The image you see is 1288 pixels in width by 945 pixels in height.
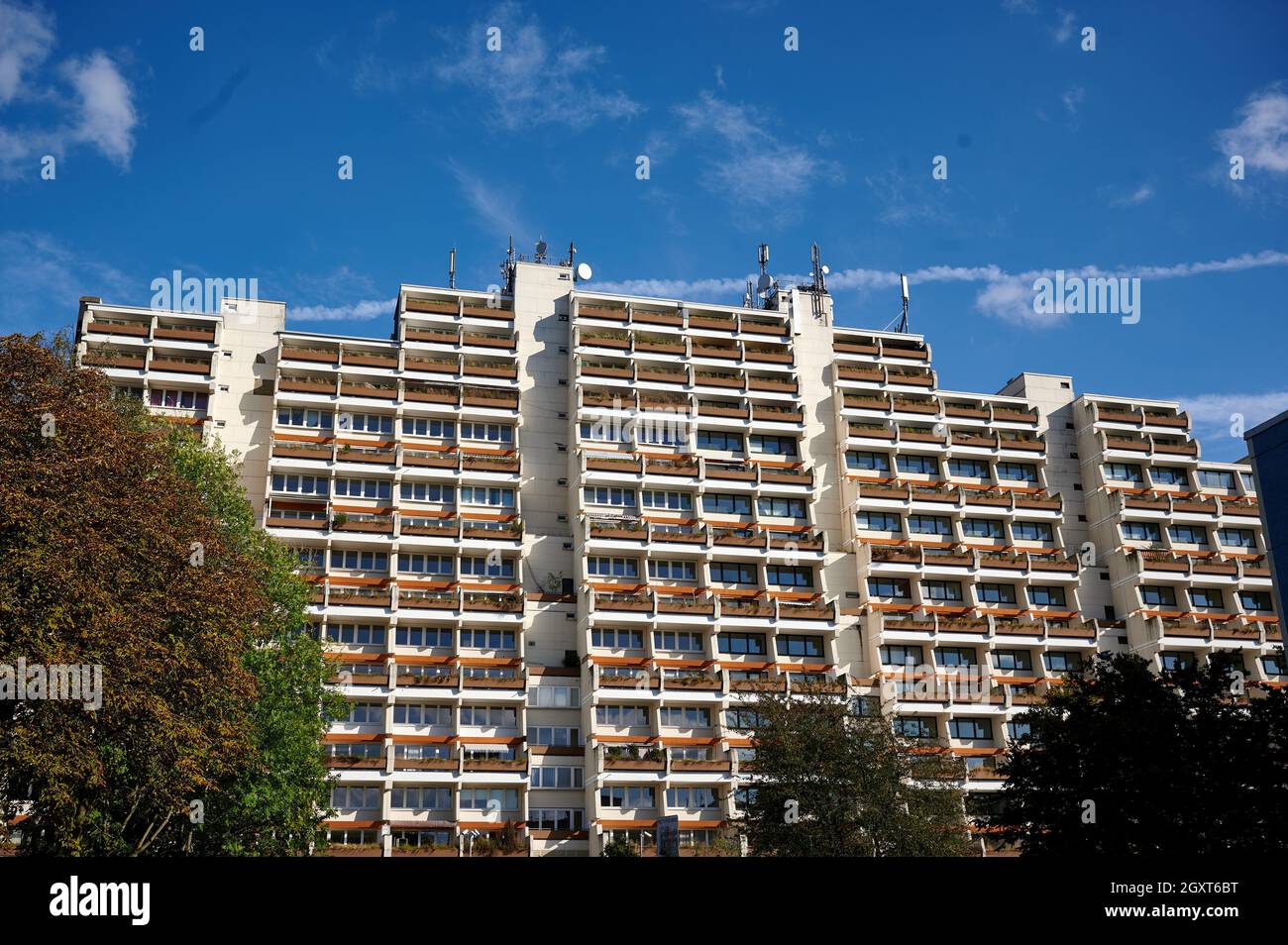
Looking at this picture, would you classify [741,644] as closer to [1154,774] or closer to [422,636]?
[422,636]

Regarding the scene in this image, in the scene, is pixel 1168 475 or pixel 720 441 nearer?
pixel 720 441

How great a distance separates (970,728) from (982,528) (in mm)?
18037

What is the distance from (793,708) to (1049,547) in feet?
148

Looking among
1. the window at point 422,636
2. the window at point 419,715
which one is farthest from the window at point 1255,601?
the window at point 419,715

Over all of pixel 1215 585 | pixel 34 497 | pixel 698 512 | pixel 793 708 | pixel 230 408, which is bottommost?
pixel 793 708

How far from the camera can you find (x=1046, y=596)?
94688 millimetres

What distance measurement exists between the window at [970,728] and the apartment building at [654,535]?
0.18 metres

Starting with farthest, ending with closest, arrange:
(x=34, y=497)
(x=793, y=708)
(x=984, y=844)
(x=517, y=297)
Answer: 1. (x=517, y=297)
2. (x=984, y=844)
3. (x=793, y=708)
4. (x=34, y=497)

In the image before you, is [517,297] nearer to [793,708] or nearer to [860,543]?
[860,543]

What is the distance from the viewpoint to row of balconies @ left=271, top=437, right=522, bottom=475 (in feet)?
285

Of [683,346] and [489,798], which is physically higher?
[683,346]

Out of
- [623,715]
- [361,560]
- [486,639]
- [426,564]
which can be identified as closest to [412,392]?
[426,564]

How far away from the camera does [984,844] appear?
275 feet
